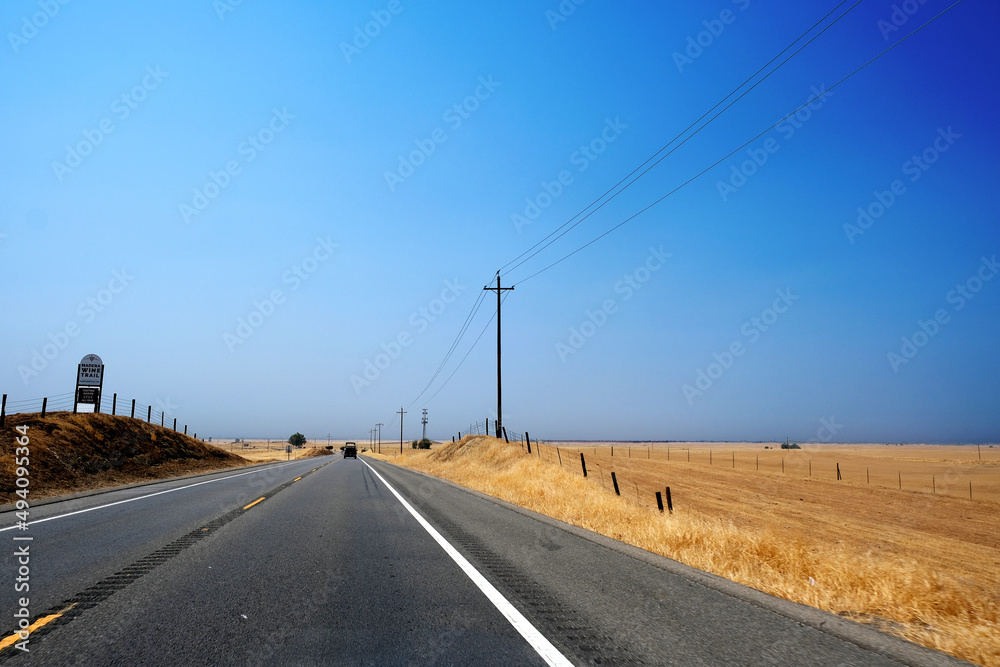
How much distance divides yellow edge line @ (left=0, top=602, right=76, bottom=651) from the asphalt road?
3cm

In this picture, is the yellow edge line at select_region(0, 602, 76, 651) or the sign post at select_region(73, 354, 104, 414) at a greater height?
the sign post at select_region(73, 354, 104, 414)

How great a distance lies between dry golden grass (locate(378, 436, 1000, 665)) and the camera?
19.8 feet

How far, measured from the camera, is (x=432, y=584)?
20.5 ft

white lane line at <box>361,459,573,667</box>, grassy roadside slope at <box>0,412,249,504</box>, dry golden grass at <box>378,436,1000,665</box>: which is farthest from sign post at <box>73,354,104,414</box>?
white lane line at <box>361,459,573,667</box>

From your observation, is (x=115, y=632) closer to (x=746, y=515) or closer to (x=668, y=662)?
(x=668, y=662)

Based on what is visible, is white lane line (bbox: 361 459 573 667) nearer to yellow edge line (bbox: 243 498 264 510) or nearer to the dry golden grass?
the dry golden grass

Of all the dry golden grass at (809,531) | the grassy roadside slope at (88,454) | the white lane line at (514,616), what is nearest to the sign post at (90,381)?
the grassy roadside slope at (88,454)

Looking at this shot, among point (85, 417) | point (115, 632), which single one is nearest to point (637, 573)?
point (115, 632)

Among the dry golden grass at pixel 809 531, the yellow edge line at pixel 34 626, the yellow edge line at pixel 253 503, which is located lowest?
the dry golden grass at pixel 809 531

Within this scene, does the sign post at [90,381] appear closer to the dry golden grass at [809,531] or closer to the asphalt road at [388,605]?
the dry golden grass at [809,531]

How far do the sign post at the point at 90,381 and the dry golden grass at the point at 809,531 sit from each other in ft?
70.6

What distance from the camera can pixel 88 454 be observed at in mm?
25172

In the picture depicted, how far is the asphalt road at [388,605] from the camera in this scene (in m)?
4.11

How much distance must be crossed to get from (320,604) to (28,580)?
11.1 feet
